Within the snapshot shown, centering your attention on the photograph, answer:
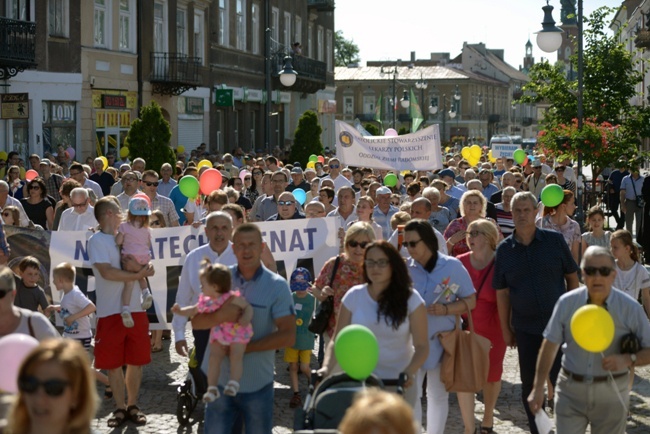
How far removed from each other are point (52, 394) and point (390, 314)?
9.12ft

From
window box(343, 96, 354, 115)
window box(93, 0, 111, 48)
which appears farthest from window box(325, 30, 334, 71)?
window box(343, 96, 354, 115)

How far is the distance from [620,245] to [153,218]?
4807mm

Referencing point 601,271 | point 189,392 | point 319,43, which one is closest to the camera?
point 601,271

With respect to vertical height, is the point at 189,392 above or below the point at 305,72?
below

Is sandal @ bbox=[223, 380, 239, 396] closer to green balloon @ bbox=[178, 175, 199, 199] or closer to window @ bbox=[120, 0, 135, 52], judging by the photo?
green balloon @ bbox=[178, 175, 199, 199]

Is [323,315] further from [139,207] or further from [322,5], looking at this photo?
[322,5]

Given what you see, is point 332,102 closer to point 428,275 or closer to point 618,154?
point 618,154

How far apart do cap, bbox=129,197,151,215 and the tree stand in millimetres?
117340

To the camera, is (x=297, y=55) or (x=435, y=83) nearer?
(x=297, y=55)

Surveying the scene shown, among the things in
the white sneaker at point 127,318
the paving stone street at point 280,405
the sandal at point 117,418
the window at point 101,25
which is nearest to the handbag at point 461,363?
the paving stone street at point 280,405

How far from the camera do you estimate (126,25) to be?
32.9 metres

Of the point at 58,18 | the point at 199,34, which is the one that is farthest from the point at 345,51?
the point at 58,18

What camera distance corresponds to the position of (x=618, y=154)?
1013 inches

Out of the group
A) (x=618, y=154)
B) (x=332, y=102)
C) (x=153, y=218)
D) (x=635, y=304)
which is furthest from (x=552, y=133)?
(x=332, y=102)
